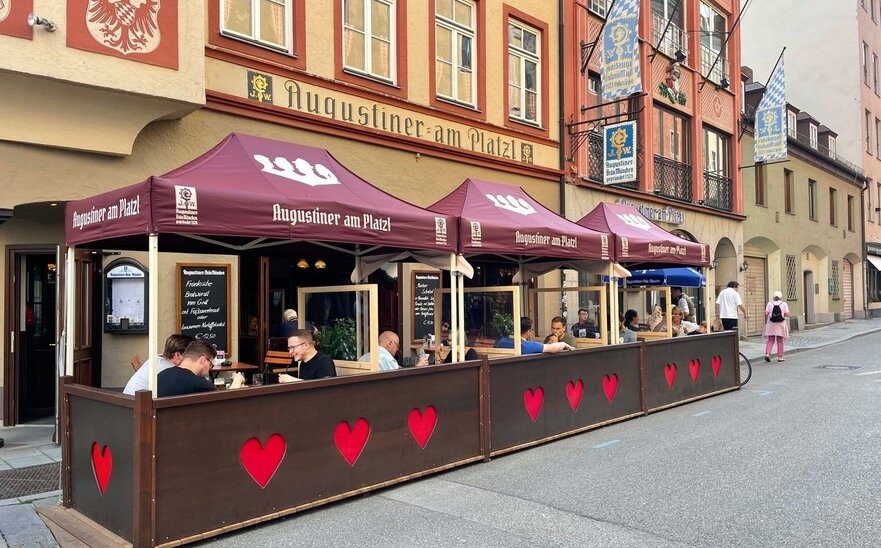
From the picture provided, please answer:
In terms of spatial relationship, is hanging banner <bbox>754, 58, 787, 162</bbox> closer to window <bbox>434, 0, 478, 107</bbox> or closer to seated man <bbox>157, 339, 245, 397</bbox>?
window <bbox>434, 0, 478, 107</bbox>

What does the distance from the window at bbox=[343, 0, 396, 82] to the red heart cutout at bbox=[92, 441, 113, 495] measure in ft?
23.6

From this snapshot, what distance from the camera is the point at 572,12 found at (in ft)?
50.9

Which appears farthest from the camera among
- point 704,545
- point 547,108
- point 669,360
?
point 547,108

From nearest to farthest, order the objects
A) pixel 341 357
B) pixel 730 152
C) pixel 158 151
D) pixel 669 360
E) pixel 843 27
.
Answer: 1. pixel 341 357
2. pixel 158 151
3. pixel 669 360
4. pixel 730 152
5. pixel 843 27

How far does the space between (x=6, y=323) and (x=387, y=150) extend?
5.93 m

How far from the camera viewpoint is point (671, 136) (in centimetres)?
1991

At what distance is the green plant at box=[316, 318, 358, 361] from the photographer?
303 inches

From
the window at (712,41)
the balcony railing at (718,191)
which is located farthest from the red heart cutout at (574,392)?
the window at (712,41)

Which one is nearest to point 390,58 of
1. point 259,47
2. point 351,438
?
point 259,47

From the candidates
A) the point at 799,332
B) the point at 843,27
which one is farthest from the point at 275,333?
the point at 843,27

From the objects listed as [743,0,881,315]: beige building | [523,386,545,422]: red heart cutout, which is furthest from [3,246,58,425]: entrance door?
[743,0,881,315]: beige building

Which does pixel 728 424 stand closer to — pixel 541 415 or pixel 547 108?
pixel 541 415

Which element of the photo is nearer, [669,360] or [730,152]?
[669,360]

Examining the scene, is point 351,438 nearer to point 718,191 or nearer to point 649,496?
point 649,496
